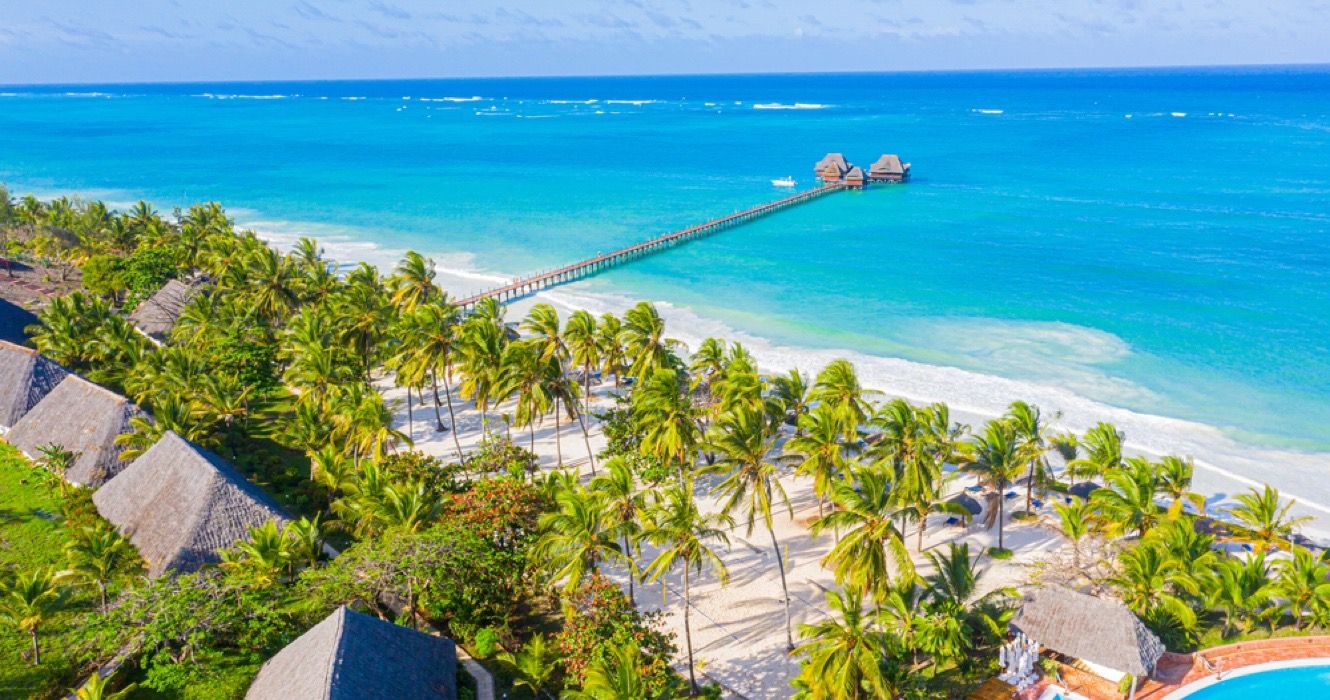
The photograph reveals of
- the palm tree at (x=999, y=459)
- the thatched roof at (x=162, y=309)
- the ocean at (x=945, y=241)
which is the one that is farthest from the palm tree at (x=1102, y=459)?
the thatched roof at (x=162, y=309)

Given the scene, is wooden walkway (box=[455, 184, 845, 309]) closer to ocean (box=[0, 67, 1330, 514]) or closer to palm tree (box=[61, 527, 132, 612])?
ocean (box=[0, 67, 1330, 514])

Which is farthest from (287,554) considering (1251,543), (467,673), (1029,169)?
(1029,169)

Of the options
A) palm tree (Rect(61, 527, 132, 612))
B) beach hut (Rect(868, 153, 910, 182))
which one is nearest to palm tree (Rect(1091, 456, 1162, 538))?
palm tree (Rect(61, 527, 132, 612))

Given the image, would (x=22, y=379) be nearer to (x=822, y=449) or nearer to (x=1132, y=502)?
(x=822, y=449)

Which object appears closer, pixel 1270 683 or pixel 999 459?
pixel 1270 683

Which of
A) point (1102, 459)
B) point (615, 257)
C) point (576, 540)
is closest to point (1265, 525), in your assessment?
point (1102, 459)

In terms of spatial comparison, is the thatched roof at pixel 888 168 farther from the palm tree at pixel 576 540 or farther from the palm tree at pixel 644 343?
the palm tree at pixel 576 540
